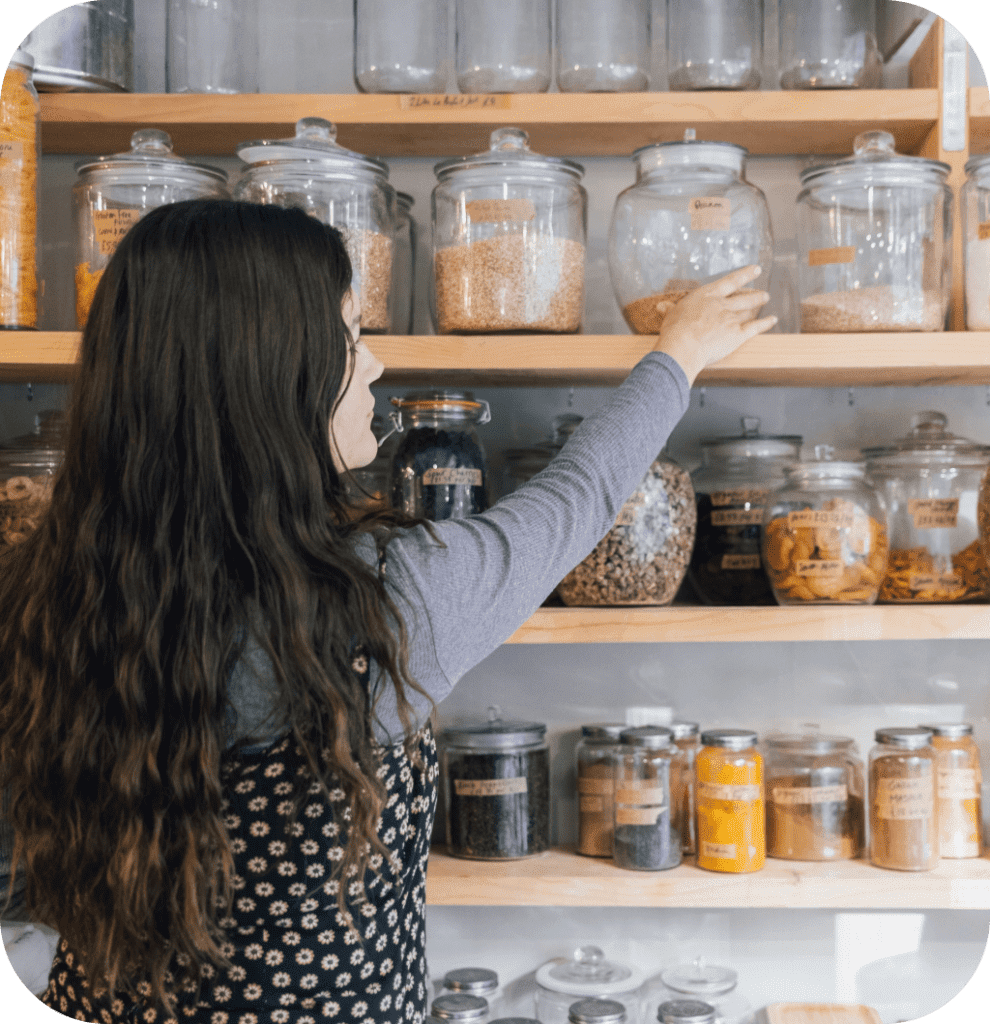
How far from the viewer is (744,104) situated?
1.33 meters

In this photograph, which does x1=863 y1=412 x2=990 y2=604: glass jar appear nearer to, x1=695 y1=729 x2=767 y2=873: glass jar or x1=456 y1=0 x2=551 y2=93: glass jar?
x1=695 y1=729 x2=767 y2=873: glass jar

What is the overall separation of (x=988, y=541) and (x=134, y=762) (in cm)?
98

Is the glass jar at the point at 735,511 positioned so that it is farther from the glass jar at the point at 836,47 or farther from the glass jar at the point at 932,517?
the glass jar at the point at 836,47

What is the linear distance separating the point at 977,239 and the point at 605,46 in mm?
537

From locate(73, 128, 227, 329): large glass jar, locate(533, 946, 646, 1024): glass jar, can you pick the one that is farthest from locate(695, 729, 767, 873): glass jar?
locate(73, 128, 227, 329): large glass jar

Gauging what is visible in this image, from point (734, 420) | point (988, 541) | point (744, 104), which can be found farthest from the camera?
point (734, 420)

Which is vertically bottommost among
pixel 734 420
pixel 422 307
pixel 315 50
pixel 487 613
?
pixel 487 613

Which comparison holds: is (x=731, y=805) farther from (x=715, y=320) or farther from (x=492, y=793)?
(x=715, y=320)

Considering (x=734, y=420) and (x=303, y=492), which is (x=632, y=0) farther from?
(x=303, y=492)

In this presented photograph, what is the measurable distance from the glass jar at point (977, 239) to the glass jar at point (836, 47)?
0.21 m

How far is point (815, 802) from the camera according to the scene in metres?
1.32

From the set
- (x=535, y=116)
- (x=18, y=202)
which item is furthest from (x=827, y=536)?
(x=18, y=202)

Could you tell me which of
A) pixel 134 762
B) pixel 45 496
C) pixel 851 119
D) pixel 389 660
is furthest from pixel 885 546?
pixel 45 496

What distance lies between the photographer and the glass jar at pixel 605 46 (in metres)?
1.37
